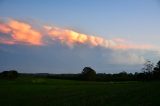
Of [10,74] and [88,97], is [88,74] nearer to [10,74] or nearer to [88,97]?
[10,74]

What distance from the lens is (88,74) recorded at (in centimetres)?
15962

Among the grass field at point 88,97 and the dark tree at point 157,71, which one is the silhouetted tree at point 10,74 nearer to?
the dark tree at point 157,71

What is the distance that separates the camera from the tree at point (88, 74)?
518ft

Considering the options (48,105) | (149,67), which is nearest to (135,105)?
(48,105)

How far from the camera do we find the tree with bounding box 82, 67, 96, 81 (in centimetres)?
15785

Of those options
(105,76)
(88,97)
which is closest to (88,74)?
(105,76)

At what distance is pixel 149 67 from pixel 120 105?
150034mm

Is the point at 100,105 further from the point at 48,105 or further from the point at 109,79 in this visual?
the point at 109,79

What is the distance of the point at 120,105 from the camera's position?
26797mm

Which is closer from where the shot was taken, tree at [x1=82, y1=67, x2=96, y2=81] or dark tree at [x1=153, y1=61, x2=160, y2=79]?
dark tree at [x1=153, y1=61, x2=160, y2=79]

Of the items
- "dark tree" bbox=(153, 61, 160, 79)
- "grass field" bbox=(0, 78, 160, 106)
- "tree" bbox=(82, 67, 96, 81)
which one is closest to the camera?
"grass field" bbox=(0, 78, 160, 106)

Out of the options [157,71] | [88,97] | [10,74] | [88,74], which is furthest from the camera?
[88,74]

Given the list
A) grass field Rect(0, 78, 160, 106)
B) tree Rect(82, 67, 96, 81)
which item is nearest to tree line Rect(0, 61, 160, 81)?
tree Rect(82, 67, 96, 81)

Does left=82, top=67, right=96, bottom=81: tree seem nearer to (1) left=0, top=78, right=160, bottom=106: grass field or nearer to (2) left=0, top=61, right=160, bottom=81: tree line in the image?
(2) left=0, top=61, right=160, bottom=81: tree line
